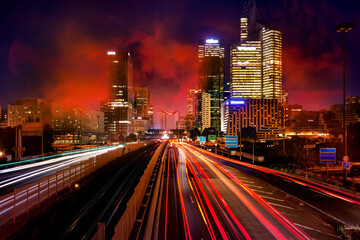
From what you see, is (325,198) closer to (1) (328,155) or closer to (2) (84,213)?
(1) (328,155)

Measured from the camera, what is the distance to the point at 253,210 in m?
17.8

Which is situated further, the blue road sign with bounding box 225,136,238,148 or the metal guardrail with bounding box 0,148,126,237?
the blue road sign with bounding box 225,136,238,148

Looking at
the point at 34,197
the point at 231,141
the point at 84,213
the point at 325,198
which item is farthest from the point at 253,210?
the point at 231,141

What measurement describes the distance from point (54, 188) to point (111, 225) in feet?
23.4

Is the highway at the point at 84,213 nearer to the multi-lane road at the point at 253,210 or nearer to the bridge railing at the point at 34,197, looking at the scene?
the bridge railing at the point at 34,197

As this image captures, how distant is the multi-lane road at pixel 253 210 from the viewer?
13.9m

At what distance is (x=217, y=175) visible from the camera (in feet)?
107

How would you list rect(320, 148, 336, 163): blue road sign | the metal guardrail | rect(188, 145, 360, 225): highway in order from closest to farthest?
the metal guardrail, rect(188, 145, 360, 225): highway, rect(320, 148, 336, 163): blue road sign

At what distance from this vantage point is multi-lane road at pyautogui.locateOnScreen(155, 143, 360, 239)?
13.9 meters

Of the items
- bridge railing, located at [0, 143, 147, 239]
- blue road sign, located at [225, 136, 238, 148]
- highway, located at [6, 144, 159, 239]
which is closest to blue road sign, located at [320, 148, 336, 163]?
blue road sign, located at [225, 136, 238, 148]

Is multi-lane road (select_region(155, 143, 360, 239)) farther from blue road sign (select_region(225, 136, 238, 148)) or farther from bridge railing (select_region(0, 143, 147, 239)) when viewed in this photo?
blue road sign (select_region(225, 136, 238, 148))

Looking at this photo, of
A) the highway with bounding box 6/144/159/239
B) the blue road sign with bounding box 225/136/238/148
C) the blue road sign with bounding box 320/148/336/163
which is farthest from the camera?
the blue road sign with bounding box 225/136/238/148

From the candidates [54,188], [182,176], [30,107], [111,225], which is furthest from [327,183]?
[30,107]

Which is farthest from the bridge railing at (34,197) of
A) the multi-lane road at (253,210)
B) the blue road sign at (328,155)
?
the blue road sign at (328,155)
